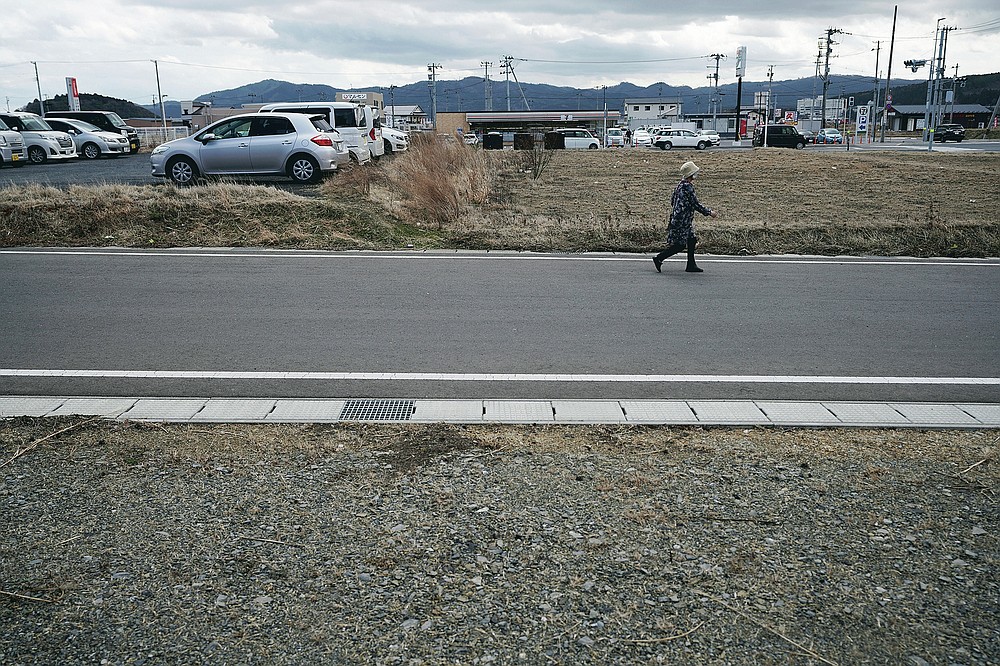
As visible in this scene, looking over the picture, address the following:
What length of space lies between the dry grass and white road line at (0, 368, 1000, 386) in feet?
19.4

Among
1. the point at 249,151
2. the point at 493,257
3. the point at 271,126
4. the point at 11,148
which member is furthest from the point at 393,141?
the point at 493,257

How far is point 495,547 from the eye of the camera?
3.44 meters

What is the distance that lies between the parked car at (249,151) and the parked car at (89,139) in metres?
14.8

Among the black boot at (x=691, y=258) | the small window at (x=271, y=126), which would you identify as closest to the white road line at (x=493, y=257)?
the black boot at (x=691, y=258)

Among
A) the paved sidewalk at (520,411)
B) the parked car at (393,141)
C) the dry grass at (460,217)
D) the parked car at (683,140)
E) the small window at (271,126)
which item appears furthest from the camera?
the parked car at (683,140)

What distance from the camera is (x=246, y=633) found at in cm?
287

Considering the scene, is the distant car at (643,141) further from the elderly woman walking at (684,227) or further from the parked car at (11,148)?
the elderly woman walking at (684,227)

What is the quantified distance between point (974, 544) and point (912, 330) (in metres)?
4.49

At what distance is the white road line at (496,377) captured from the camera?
19.5 ft

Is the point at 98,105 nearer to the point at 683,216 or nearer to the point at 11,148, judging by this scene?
the point at 11,148

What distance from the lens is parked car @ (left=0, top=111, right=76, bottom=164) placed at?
85.9 feet

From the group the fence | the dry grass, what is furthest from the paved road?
the fence

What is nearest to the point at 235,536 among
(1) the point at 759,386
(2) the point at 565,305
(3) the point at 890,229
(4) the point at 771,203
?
(1) the point at 759,386

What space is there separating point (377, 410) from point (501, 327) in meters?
2.38
